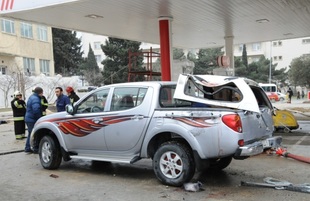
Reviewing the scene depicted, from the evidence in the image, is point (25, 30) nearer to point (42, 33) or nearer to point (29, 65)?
point (42, 33)

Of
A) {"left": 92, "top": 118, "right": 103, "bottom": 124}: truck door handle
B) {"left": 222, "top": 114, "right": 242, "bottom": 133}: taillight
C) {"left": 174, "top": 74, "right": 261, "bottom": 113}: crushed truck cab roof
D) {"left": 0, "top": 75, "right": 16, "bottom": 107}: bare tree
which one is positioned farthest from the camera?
{"left": 0, "top": 75, "right": 16, "bottom": 107}: bare tree

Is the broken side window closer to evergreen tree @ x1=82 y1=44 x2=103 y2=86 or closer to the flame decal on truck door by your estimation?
the flame decal on truck door

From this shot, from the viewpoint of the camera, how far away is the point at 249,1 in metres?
11.4

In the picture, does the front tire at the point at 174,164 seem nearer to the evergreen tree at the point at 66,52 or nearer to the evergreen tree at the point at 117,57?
the evergreen tree at the point at 117,57

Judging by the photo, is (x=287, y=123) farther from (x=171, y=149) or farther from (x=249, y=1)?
(x=171, y=149)

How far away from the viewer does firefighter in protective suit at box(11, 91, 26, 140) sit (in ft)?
39.7

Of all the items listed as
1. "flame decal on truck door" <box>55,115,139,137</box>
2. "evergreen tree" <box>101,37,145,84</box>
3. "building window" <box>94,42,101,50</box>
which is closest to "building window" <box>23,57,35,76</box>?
"evergreen tree" <box>101,37,145,84</box>

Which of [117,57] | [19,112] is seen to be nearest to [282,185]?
[19,112]

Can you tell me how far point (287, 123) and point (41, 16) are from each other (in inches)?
349

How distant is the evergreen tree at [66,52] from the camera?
190ft

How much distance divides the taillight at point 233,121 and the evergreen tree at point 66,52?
54.6 meters

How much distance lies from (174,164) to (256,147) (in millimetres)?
1361

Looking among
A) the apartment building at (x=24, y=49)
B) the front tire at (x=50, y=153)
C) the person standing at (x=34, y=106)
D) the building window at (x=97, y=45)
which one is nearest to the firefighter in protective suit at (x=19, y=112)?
the person standing at (x=34, y=106)

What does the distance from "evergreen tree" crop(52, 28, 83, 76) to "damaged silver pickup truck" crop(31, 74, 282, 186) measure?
5243cm
